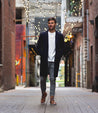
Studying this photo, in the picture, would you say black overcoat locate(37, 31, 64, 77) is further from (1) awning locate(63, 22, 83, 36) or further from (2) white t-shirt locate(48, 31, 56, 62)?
(1) awning locate(63, 22, 83, 36)

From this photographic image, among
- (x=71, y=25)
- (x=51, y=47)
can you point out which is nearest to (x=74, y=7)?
(x=71, y=25)

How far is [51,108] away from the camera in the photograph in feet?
19.6

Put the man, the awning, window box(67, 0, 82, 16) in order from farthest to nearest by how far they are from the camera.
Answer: the awning → window box(67, 0, 82, 16) → the man

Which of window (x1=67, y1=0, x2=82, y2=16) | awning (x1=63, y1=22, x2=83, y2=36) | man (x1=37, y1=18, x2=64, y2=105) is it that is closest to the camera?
man (x1=37, y1=18, x2=64, y2=105)

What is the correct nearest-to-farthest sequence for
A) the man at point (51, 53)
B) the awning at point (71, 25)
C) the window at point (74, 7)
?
the man at point (51, 53), the window at point (74, 7), the awning at point (71, 25)

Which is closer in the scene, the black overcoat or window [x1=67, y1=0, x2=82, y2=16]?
the black overcoat

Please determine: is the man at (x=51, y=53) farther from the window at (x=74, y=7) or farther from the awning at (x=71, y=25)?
the awning at (x=71, y=25)

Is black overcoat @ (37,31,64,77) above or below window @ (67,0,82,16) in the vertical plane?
below

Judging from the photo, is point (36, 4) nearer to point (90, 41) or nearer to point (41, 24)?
point (41, 24)

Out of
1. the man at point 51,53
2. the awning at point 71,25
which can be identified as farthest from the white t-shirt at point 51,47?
the awning at point 71,25

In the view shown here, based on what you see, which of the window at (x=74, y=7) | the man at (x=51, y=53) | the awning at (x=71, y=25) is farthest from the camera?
the awning at (x=71, y=25)

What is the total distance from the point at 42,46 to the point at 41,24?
21.4 m

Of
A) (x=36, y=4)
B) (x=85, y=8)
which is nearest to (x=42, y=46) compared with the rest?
(x=85, y=8)

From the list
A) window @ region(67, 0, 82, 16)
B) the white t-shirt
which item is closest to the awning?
window @ region(67, 0, 82, 16)
